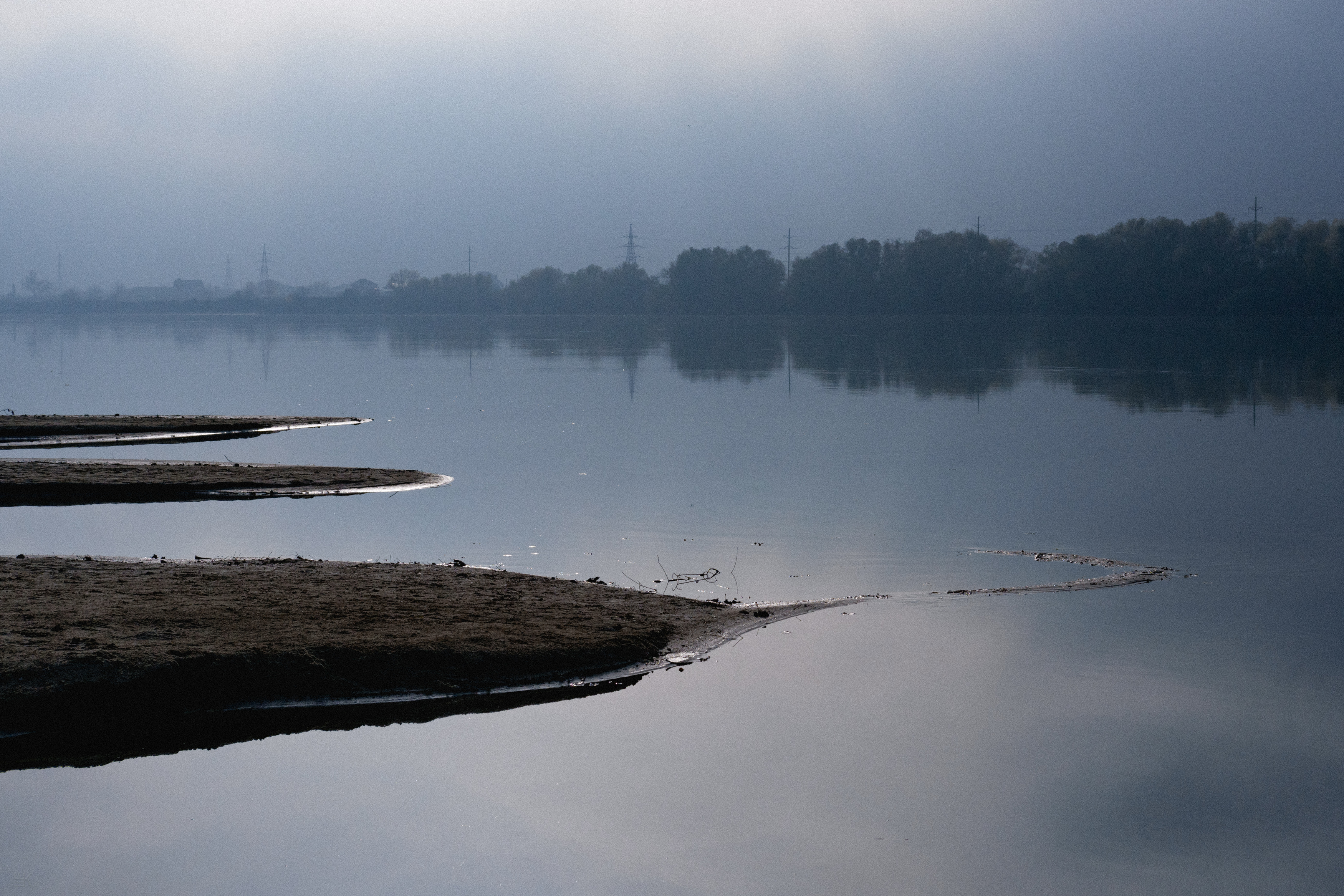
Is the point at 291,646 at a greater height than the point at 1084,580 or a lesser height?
greater

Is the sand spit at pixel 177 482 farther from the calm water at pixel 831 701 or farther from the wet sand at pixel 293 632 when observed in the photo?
the wet sand at pixel 293 632

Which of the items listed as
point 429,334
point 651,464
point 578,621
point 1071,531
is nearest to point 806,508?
point 1071,531

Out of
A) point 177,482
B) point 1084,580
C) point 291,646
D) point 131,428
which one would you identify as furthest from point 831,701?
point 131,428

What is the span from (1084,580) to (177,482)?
1726 cm

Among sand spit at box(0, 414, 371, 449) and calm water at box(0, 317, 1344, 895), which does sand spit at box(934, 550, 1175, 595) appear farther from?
sand spit at box(0, 414, 371, 449)

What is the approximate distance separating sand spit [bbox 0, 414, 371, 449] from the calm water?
1.73m

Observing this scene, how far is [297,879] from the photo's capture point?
9977 millimetres

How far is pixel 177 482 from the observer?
2781 centimetres

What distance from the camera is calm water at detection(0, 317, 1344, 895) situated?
10.4 metres

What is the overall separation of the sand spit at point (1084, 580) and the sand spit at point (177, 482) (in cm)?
1314

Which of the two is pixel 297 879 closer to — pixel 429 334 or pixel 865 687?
pixel 865 687

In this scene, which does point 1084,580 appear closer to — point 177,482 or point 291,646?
point 291,646

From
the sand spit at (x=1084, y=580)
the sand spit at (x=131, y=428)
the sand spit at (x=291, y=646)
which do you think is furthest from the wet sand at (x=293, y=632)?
the sand spit at (x=131, y=428)

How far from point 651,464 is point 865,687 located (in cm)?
2170
